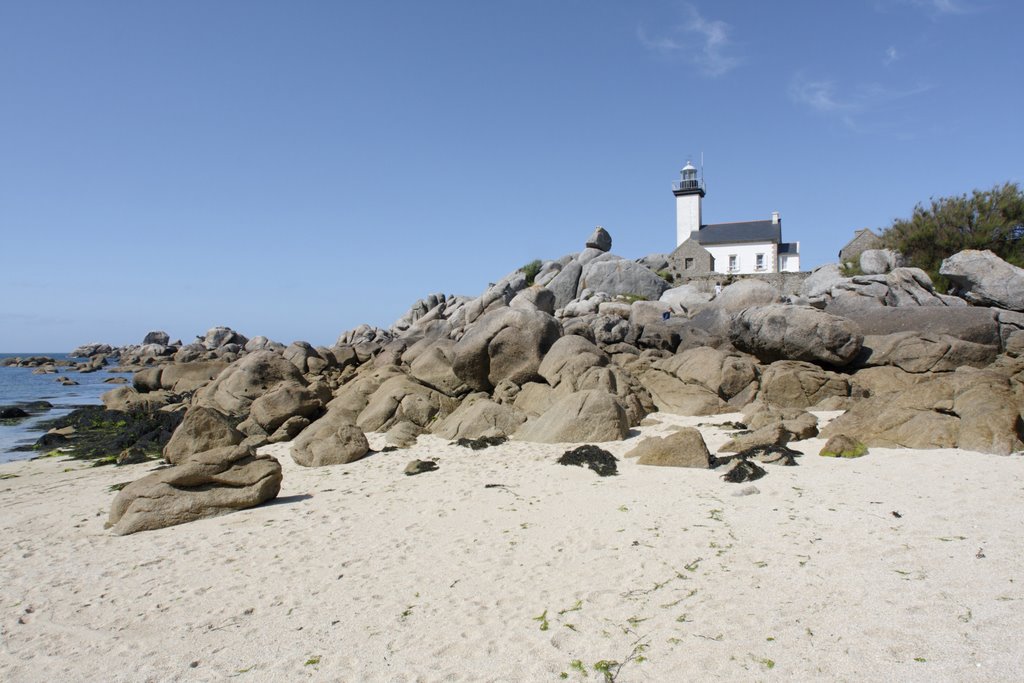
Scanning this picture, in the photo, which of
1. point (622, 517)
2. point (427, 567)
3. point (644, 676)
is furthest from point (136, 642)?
point (622, 517)

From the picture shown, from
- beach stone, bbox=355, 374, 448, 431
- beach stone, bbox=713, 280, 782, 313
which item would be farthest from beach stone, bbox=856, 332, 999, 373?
beach stone, bbox=355, 374, 448, 431

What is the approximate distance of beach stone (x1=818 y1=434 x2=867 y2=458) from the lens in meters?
10.5

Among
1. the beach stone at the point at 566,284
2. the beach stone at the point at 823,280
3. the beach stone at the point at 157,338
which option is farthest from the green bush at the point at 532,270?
the beach stone at the point at 157,338

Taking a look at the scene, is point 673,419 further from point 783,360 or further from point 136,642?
point 136,642

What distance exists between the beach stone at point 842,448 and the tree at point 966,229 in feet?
82.6

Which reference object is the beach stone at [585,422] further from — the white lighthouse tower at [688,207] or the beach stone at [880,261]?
the white lighthouse tower at [688,207]

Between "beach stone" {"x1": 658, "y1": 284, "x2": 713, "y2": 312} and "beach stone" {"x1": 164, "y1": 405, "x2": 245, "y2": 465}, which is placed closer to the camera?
"beach stone" {"x1": 164, "y1": 405, "x2": 245, "y2": 465}

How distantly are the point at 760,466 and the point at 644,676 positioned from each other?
20.1ft

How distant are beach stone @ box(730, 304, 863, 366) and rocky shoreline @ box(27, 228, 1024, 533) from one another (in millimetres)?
49

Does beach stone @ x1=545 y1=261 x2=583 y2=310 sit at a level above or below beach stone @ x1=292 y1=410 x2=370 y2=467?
above

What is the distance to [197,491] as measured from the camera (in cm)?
950

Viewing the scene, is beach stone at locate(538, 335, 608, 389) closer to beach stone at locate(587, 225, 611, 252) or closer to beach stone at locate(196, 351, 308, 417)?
beach stone at locate(196, 351, 308, 417)

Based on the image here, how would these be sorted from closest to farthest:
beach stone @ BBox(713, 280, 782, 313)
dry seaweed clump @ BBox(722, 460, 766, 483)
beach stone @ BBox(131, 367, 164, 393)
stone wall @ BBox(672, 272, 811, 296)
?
dry seaweed clump @ BBox(722, 460, 766, 483)
beach stone @ BBox(713, 280, 782, 313)
beach stone @ BBox(131, 367, 164, 393)
stone wall @ BBox(672, 272, 811, 296)

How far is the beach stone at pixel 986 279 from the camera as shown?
80.2ft
